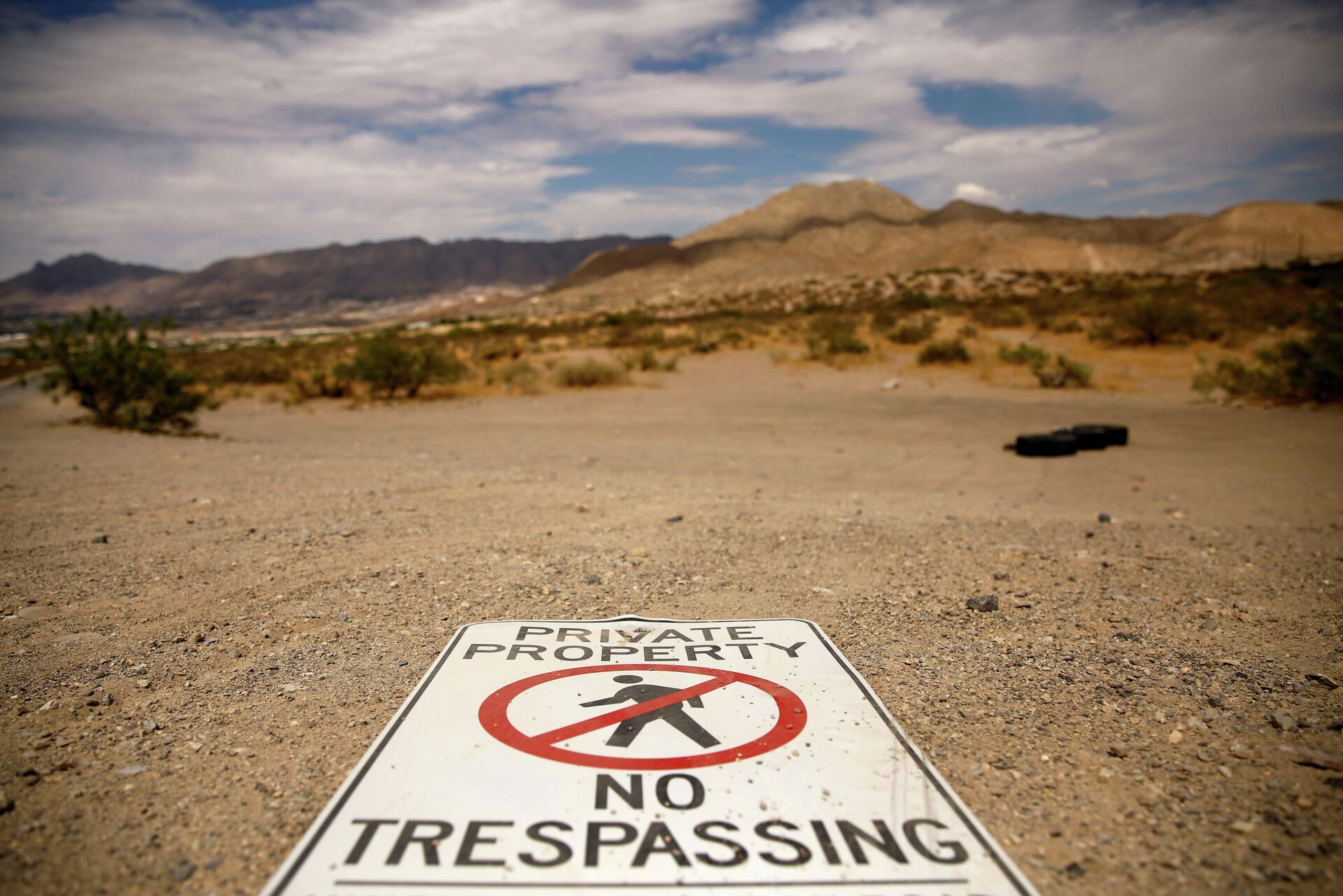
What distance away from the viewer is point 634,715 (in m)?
2.69

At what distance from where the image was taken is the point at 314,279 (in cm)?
16700

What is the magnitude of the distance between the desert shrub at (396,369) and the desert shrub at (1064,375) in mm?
12574

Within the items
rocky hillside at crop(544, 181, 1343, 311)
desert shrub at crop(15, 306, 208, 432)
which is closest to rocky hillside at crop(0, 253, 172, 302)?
rocky hillside at crop(544, 181, 1343, 311)

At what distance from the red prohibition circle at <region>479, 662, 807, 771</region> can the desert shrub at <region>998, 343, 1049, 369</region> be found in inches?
591

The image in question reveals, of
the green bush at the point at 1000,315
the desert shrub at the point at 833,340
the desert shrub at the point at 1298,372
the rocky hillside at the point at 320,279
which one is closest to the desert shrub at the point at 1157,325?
the green bush at the point at 1000,315

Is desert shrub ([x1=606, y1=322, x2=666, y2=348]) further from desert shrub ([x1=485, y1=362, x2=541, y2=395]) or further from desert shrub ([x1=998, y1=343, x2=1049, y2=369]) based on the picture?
desert shrub ([x1=998, y1=343, x2=1049, y2=369])

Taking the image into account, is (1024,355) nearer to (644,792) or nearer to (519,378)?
(519,378)

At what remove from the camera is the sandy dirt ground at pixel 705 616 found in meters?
2.14

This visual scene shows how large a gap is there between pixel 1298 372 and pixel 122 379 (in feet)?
61.9

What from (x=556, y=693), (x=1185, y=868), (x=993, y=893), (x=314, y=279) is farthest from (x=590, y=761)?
(x=314, y=279)

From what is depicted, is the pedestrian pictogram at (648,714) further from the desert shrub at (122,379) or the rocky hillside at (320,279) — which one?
the rocky hillside at (320,279)

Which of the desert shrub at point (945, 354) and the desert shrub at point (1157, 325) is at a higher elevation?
the desert shrub at point (1157, 325)

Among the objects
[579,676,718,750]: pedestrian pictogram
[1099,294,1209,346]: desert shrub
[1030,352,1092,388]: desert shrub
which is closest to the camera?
[579,676,718,750]: pedestrian pictogram

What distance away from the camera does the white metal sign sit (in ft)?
6.28
